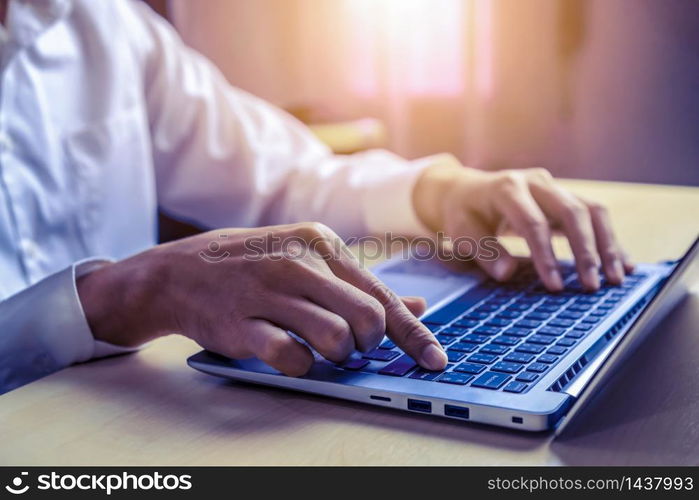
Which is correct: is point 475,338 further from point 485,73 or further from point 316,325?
point 485,73

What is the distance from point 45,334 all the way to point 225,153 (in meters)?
0.58

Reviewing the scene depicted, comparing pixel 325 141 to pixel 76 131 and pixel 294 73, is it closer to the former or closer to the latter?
pixel 294 73

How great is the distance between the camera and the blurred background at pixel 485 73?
989 millimetres

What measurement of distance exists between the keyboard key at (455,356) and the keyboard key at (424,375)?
25mm

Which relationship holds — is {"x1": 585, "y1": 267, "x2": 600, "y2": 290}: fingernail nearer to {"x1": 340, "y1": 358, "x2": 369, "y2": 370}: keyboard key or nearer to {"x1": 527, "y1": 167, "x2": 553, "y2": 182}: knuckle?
{"x1": 527, "y1": 167, "x2": 553, "y2": 182}: knuckle

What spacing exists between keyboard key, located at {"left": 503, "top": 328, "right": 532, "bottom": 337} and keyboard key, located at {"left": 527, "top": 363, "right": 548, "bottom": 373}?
0.07 m

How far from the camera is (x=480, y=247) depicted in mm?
777

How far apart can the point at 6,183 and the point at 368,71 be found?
1.84 metres

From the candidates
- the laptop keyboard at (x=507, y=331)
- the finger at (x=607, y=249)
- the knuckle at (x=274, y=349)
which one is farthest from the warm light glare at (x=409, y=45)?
the knuckle at (x=274, y=349)

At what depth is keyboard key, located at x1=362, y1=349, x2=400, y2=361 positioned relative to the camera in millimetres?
502

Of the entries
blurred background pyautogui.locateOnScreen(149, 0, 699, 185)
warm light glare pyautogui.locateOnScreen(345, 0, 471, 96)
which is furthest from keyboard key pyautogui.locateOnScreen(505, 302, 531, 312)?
warm light glare pyautogui.locateOnScreen(345, 0, 471, 96)

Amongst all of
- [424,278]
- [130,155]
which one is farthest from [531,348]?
[130,155]
